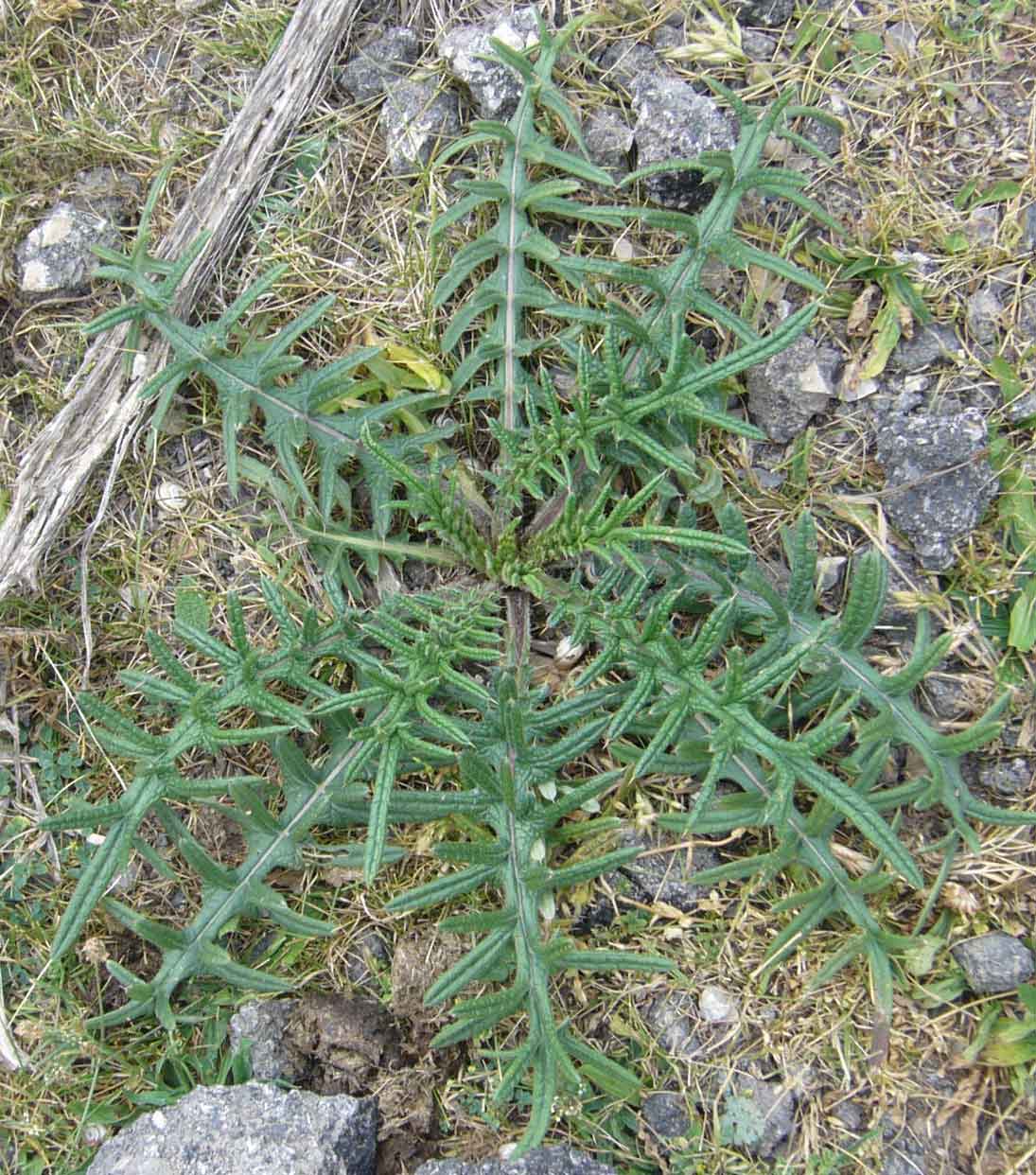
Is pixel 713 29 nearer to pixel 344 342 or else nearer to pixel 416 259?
pixel 416 259

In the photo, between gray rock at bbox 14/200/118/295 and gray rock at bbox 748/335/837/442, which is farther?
gray rock at bbox 14/200/118/295

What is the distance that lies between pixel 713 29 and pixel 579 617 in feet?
5.60

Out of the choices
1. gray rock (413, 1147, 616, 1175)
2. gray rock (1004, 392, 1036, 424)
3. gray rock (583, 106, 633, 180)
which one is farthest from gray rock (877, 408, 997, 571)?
gray rock (413, 1147, 616, 1175)

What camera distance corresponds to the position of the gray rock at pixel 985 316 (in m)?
2.68

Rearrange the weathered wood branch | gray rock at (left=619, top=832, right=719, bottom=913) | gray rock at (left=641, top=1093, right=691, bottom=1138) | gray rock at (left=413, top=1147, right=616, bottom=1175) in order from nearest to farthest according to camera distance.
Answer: gray rock at (left=413, top=1147, right=616, bottom=1175) → gray rock at (left=641, top=1093, right=691, bottom=1138) → gray rock at (left=619, top=832, right=719, bottom=913) → the weathered wood branch

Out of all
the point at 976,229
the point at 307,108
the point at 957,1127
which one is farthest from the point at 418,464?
the point at 957,1127

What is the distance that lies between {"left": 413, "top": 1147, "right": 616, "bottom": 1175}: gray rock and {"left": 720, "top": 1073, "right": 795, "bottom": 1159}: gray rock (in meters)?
0.32

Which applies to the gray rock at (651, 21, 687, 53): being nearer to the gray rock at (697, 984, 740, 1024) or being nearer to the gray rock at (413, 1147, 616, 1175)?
the gray rock at (697, 984, 740, 1024)

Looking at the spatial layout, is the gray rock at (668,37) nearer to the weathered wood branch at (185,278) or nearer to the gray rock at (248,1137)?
the weathered wood branch at (185,278)

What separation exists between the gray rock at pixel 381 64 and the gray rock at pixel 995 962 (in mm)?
2806

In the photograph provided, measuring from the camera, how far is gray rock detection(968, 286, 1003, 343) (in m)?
2.68

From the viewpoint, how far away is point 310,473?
2.81 m

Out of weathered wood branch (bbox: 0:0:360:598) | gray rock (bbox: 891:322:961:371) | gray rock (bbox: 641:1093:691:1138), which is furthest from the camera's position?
weathered wood branch (bbox: 0:0:360:598)

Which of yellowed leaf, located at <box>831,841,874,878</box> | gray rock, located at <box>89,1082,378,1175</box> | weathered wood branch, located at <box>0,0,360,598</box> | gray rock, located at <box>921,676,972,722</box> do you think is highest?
weathered wood branch, located at <box>0,0,360,598</box>
